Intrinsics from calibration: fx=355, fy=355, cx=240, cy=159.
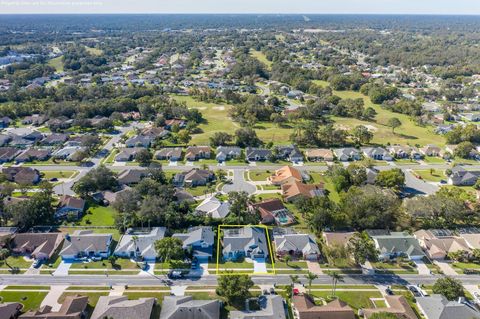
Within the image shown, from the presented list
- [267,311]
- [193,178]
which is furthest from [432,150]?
[267,311]

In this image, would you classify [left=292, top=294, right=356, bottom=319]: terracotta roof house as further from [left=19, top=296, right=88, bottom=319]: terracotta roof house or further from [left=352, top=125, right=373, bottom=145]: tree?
[left=352, top=125, right=373, bottom=145]: tree

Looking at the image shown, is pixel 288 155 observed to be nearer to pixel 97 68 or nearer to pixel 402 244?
pixel 402 244

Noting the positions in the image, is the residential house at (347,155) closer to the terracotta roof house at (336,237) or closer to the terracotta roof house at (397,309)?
the terracotta roof house at (336,237)

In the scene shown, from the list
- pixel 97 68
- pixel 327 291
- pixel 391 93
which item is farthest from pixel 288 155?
pixel 97 68

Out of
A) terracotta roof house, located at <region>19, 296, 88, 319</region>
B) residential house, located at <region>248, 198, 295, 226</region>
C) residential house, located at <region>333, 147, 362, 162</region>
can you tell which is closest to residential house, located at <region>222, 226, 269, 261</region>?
residential house, located at <region>248, 198, 295, 226</region>

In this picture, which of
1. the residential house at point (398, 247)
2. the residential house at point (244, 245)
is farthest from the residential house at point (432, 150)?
the residential house at point (244, 245)
